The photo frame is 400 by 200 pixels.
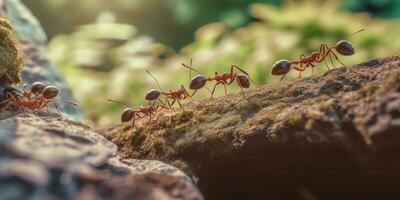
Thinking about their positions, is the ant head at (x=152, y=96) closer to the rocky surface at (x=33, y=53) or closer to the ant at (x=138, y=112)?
the ant at (x=138, y=112)

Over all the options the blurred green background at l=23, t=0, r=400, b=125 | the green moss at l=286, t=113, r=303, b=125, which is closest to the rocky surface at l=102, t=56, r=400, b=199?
the green moss at l=286, t=113, r=303, b=125

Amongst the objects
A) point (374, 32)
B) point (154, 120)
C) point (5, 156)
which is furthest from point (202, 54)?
point (5, 156)

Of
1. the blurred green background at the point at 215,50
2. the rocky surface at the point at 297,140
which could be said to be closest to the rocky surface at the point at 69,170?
the rocky surface at the point at 297,140

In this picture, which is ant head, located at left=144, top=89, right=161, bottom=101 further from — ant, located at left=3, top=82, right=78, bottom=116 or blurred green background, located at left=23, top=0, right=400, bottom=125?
blurred green background, located at left=23, top=0, right=400, bottom=125

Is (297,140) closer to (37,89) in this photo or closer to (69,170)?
(69,170)

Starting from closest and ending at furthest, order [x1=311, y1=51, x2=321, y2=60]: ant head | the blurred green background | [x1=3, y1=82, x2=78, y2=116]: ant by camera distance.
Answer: [x1=3, y1=82, x2=78, y2=116]: ant < [x1=311, y1=51, x2=321, y2=60]: ant head < the blurred green background

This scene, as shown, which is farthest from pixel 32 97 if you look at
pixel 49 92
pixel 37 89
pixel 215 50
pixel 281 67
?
pixel 215 50
